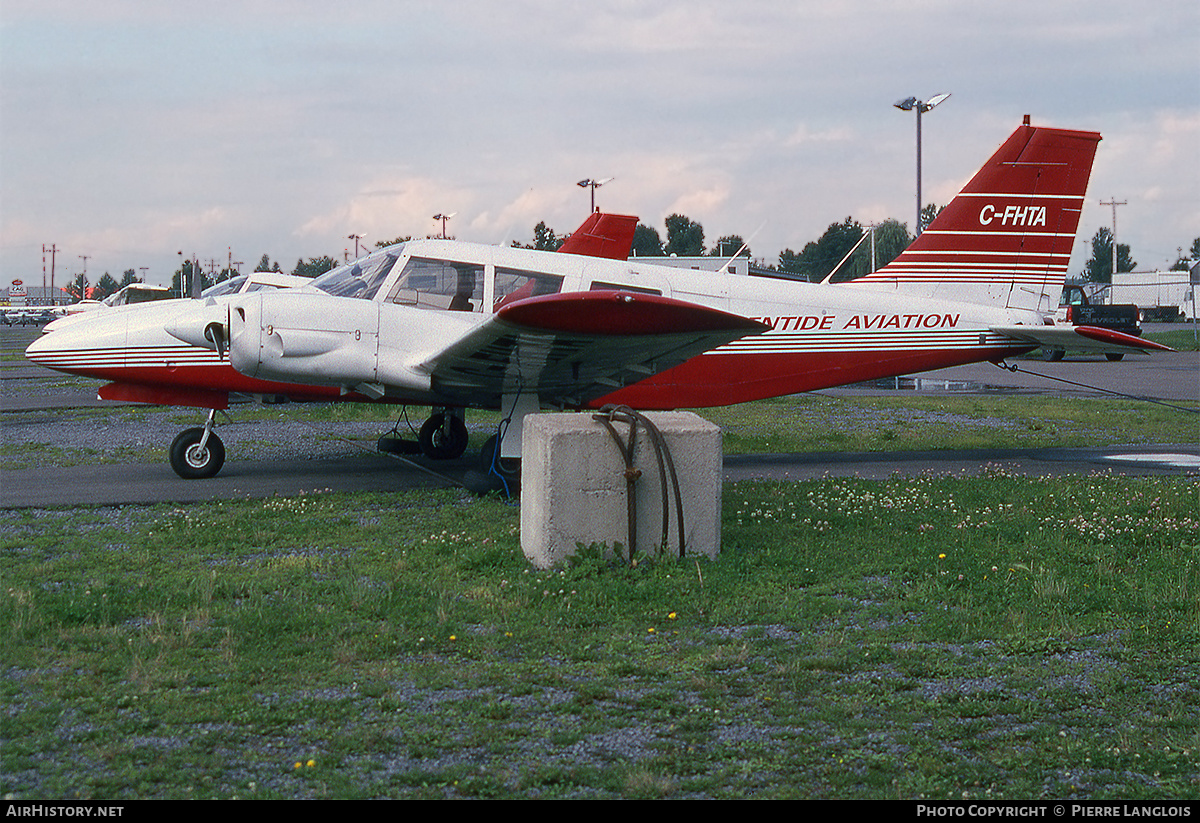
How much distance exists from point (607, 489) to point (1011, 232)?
795cm

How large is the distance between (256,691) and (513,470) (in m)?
5.56

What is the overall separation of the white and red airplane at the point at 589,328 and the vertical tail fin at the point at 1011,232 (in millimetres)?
20

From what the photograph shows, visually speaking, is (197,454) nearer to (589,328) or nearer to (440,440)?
(440,440)

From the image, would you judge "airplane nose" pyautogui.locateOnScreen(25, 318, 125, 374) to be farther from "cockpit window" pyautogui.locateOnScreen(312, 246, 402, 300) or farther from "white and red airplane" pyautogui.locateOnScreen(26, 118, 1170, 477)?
"cockpit window" pyautogui.locateOnScreen(312, 246, 402, 300)

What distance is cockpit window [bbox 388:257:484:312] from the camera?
10.2 meters

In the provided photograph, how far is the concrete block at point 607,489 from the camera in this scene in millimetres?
6492

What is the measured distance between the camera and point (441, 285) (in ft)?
34.0

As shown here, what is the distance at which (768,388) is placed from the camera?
1172cm

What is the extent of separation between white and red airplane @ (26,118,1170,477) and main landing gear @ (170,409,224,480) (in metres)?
0.02

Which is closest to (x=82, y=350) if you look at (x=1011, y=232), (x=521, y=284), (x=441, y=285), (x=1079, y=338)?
(x=441, y=285)

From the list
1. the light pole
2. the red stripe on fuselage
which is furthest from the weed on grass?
the light pole

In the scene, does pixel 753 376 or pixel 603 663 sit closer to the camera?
pixel 603 663

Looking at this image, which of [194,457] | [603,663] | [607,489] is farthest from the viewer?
[194,457]

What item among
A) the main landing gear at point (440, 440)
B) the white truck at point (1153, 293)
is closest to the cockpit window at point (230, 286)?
the main landing gear at point (440, 440)
